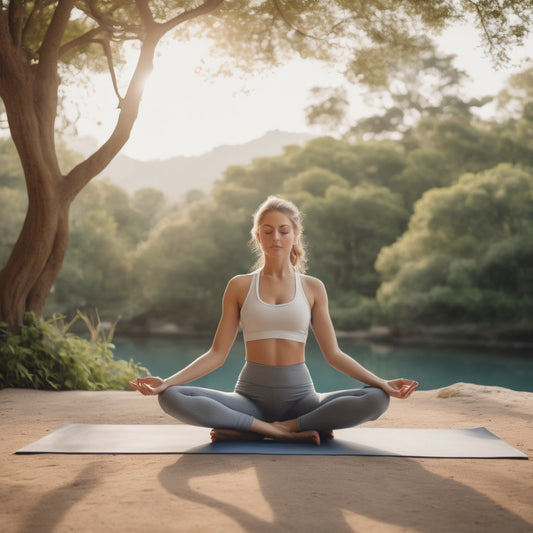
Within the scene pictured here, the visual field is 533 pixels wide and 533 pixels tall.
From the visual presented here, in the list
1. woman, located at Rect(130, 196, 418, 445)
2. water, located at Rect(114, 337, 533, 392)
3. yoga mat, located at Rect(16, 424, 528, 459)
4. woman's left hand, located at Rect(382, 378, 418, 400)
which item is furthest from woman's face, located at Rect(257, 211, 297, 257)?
water, located at Rect(114, 337, 533, 392)

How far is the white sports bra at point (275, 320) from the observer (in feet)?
10.2

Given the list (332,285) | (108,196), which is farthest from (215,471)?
(108,196)

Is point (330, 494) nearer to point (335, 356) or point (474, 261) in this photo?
point (335, 356)

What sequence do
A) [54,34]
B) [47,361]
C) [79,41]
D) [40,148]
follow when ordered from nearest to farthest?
[47,361]
[40,148]
[54,34]
[79,41]

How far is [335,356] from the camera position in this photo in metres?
3.13

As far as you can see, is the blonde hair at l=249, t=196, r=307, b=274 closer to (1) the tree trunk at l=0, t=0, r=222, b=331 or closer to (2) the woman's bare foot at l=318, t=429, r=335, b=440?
(2) the woman's bare foot at l=318, t=429, r=335, b=440

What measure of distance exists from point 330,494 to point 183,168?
222 feet

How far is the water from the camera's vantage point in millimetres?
11727

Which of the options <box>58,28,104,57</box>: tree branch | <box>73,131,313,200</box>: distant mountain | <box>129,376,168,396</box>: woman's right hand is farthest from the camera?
<box>73,131,313,200</box>: distant mountain

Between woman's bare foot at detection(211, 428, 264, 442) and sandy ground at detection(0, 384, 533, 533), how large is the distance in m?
0.24

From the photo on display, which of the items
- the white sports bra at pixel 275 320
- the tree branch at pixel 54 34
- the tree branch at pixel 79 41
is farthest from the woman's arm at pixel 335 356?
the tree branch at pixel 79 41

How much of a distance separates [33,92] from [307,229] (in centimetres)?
1490

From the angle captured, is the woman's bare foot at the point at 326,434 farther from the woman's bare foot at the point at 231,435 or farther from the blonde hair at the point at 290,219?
the blonde hair at the point at 290,219

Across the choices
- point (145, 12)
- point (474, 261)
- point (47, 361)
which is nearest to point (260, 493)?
point (47, 361)
